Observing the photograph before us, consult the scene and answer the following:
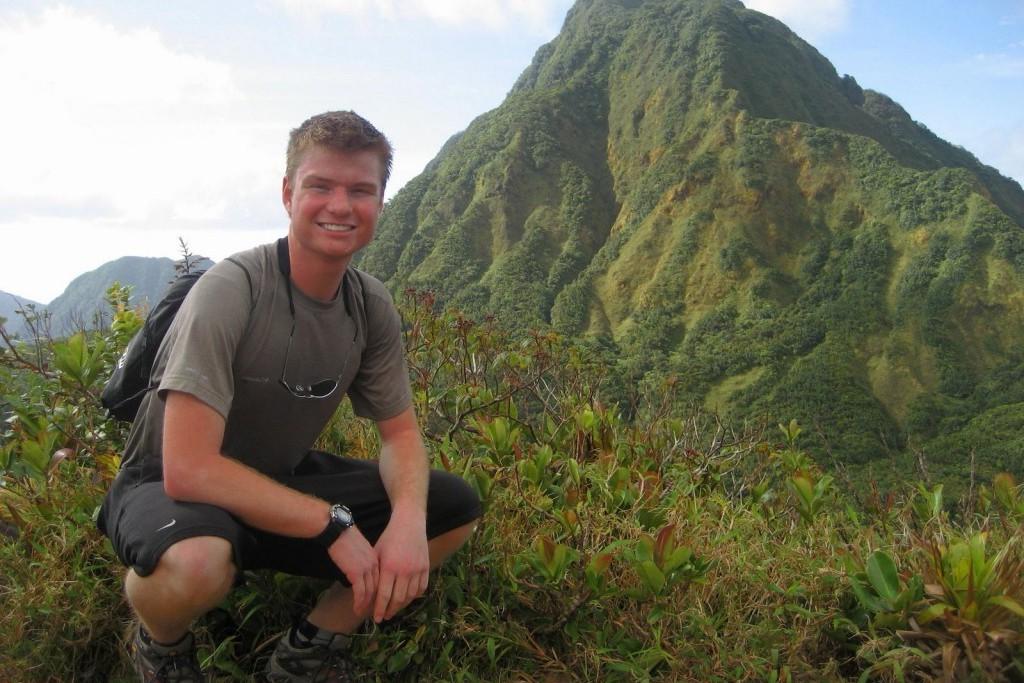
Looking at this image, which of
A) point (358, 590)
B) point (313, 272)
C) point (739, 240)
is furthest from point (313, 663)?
point (739, 240)

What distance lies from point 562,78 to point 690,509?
117 metres

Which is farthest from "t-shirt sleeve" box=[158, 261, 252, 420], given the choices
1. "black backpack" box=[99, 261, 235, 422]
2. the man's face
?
the man's face

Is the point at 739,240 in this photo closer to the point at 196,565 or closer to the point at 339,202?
the point at 339,202

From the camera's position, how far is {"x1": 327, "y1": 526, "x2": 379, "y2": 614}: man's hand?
2006 mm

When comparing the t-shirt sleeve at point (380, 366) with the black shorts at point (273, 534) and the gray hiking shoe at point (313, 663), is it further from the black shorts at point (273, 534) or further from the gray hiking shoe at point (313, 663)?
the gray hiking shoe at point (313, 663)

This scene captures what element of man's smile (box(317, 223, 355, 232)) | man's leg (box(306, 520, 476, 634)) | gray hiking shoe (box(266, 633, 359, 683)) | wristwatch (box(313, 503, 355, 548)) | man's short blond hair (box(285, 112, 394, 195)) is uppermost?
man's short blond hair (box(285, 112, 394, 195))

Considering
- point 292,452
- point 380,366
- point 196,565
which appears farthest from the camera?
point 380,366

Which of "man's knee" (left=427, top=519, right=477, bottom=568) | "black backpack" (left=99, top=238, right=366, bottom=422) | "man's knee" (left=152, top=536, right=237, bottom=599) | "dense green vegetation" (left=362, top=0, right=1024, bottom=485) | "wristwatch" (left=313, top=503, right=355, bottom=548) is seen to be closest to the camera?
"man's knee" (left=152, top=536, right=237, bottom=599)

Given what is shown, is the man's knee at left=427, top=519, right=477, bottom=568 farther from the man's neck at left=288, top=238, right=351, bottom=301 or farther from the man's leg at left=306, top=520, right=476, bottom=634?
the man's neck at left=288, top=238, right=351, bottom=301

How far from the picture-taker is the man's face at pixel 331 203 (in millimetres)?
2115

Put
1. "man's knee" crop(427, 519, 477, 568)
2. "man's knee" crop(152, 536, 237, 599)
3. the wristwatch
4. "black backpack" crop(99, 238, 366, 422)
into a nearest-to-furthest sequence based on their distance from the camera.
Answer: "man's knee" crop(152, 536, 237, 599), the wristwatch, "black backpack" crop(99, 238, 366, 422), "man's knee" crop(427, 519, 477, 568)

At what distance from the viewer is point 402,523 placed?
213 centimetres

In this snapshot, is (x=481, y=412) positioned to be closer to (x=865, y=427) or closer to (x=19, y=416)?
(x=19, y=416)

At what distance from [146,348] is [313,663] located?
1.00 metres
